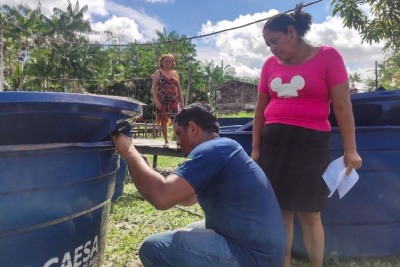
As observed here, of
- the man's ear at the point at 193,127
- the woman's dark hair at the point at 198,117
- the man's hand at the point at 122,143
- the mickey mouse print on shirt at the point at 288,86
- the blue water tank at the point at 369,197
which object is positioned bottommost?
the blue water tank at the point at 369,197

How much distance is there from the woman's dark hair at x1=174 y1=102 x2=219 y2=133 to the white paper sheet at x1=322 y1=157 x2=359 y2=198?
691mm

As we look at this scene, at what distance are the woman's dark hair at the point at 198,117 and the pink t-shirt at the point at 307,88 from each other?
54 centimetres

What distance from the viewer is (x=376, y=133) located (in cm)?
253

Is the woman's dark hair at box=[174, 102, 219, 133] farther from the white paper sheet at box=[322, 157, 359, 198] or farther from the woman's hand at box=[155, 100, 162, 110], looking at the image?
the woman's hand at box=[155, 100, 162, 110]

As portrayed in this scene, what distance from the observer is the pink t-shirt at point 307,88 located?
6.89 ft

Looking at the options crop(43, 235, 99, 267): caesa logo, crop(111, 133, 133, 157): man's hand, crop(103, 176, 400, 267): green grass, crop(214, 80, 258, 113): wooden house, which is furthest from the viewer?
crop(214, 80, 258, 113): wooden house

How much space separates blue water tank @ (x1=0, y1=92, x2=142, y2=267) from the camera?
4.52 ft


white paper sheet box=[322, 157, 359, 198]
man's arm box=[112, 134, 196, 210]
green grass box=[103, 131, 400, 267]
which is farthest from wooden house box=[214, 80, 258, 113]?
man's arm box=[112, 134, 196, 210]

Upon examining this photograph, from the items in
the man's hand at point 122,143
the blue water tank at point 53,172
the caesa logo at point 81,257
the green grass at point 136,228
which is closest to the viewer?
the blue water tank at point 53,172

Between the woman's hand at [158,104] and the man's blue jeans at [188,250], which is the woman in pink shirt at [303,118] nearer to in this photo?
the man's blue jeans at [188,250]

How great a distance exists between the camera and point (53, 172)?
4.91 ft

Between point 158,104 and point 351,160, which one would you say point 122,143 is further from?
point 158,104

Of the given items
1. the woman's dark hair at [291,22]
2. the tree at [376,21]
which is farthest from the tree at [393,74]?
the woman's dark hair at [291,22]

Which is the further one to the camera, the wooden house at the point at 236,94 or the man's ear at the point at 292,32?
the wooden house at the point at 236,94
